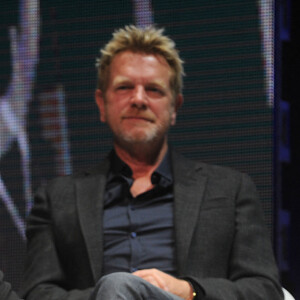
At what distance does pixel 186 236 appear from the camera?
1.87m

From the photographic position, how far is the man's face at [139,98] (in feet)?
6.84

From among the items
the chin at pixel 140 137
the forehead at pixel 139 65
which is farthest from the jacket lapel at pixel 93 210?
the forehead at pixel 139 65

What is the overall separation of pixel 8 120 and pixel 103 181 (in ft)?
2.49

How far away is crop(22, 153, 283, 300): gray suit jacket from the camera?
6.00 ft

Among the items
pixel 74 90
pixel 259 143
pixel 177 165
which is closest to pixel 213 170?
pixel 177 165

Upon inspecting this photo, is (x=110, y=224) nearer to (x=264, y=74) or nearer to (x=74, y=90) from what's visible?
(x=74, y=90)

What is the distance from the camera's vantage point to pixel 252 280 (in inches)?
69.6

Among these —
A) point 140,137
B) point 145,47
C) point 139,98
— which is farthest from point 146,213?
point 145,47

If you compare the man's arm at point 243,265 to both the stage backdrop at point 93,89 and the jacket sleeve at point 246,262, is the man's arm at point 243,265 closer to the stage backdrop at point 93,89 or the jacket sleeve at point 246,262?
the jacket sleeve at point 246,262

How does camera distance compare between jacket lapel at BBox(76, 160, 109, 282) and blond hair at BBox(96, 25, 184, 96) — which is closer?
jacket lapel at BBox(76, 160, 109, 282)

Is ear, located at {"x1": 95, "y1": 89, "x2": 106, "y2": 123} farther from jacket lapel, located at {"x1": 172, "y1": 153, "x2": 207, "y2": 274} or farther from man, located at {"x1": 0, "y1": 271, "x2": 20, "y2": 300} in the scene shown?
man, located at {"x1": 0, "y1": 271, "x2": 20, "y2": 300}

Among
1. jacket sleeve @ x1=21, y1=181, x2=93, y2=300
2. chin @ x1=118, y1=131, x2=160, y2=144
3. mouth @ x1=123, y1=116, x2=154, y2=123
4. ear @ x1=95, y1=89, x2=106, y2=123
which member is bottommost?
jacket sleeve @ x1=21, y1=181, x2=93, y2=300

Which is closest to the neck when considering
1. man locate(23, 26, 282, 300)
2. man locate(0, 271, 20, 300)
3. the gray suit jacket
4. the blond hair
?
man locate(23, 26, 282, 300)

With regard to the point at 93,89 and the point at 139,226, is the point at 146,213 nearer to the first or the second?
the point at 139,226
